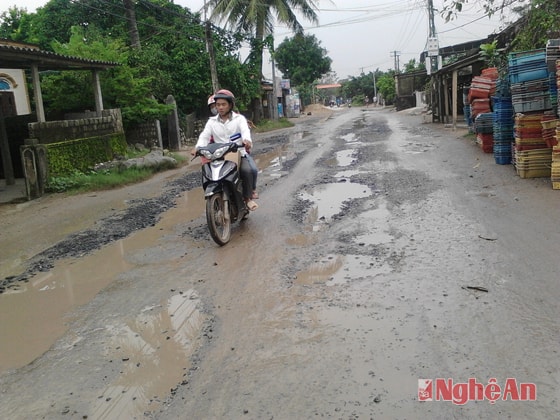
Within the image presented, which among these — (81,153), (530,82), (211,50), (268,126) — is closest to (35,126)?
(81,153)

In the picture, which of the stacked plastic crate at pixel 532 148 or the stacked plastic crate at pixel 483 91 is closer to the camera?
the stacked plastic crate at pixel 532 148

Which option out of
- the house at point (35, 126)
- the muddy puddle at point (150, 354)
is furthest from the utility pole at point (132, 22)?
the muddy puddle at point (150, 354)

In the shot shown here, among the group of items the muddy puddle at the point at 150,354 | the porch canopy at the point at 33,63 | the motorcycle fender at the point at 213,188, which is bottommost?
the muddy puddle at the point at 150,354

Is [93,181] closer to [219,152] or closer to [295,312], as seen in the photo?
[219,152]

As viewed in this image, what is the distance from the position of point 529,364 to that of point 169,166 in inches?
494

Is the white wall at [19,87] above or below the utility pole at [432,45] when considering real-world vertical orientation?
below

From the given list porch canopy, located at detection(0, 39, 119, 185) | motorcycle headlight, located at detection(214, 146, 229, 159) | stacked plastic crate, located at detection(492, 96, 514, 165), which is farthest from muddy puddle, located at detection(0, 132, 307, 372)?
stacked plastic crate, located at detection(492, 96, 514, 165)

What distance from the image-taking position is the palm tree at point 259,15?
30484mm

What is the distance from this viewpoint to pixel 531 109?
28.0 feet

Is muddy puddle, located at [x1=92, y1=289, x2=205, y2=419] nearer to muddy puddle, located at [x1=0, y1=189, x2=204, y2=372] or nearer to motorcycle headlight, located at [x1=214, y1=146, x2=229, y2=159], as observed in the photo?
muddy puddle, located at [x1=0, y1=189, x2=204, y2=372]

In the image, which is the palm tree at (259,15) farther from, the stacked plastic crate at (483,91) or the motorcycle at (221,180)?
the motorcycle at (221,180)

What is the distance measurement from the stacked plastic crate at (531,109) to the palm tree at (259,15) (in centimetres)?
2414

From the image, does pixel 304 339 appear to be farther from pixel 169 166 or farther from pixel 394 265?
pixel 169 166

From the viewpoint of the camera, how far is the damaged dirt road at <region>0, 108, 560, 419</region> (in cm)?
289
